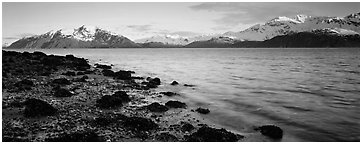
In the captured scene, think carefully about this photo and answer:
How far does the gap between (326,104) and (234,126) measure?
10543mm

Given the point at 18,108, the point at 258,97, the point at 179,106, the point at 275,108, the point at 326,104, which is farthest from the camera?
the point at 258,97

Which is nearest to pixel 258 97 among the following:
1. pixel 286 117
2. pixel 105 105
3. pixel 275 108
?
pixel 275 108

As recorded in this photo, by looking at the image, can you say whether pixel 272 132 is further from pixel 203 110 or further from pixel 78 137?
pixel 78 137

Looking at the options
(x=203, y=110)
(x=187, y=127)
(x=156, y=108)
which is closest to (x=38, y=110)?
(x=156, y=108)

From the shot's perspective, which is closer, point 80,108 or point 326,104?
point 80,108

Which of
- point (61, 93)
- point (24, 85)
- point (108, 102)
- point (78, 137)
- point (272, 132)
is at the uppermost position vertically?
point (24, 85)

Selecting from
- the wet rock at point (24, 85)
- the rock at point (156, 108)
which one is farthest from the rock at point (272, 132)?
the wet rock at point (24, 85)

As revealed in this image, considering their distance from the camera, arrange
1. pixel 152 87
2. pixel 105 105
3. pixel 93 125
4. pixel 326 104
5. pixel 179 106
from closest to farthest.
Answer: pixel 93 125
pixel 105 105
pixel 179 106
pixel 326 104
pixel 152 87

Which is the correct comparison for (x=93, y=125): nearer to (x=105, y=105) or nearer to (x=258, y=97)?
(x=105, y=105)

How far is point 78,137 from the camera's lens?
1239 cm

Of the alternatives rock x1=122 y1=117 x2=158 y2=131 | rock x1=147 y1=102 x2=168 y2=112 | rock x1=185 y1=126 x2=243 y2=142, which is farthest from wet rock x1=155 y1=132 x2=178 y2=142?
rock x1=147 y1=102 x2=168 y2=112

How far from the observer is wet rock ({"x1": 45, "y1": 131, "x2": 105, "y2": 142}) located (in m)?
12.1

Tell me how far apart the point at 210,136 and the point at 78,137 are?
19.0ft

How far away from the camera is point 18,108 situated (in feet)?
53.7
